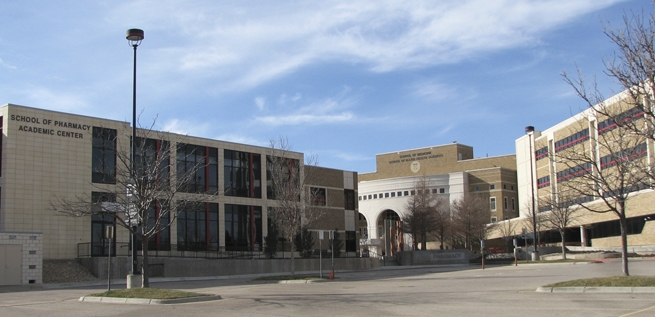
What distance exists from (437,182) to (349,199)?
56.0 metres

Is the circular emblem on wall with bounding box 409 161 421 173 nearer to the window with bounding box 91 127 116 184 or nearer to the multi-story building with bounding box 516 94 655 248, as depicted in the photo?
the multi-story building with bounding box 516 94 655 248

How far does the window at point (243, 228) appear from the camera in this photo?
5269 cm

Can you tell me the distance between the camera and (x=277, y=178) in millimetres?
38875

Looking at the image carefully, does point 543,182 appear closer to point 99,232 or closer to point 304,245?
point 304,245

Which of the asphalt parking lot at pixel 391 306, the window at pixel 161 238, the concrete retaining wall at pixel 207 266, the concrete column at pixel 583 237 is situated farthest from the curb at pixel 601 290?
the concrete column at pixel 583 237

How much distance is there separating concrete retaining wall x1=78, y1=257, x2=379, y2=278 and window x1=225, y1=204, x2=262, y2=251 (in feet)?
20.1

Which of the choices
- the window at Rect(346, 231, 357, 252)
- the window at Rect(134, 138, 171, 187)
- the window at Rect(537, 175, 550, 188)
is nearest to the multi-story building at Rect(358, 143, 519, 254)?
the window at Rect(537, 175, 550, 188)

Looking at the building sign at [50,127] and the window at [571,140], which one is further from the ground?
the window at [571,140]

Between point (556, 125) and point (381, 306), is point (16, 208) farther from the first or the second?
point (556, 125)

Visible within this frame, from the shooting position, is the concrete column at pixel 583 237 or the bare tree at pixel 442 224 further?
the concrete column at pixel 583 237

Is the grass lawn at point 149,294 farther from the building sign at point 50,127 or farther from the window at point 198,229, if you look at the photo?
the window at point 198,229

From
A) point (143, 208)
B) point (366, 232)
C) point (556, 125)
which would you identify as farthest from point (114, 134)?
point (366, 232)

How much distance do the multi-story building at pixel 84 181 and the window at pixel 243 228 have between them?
0.08 meters

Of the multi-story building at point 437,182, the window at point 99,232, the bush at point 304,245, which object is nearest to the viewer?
the window at point 99,232
